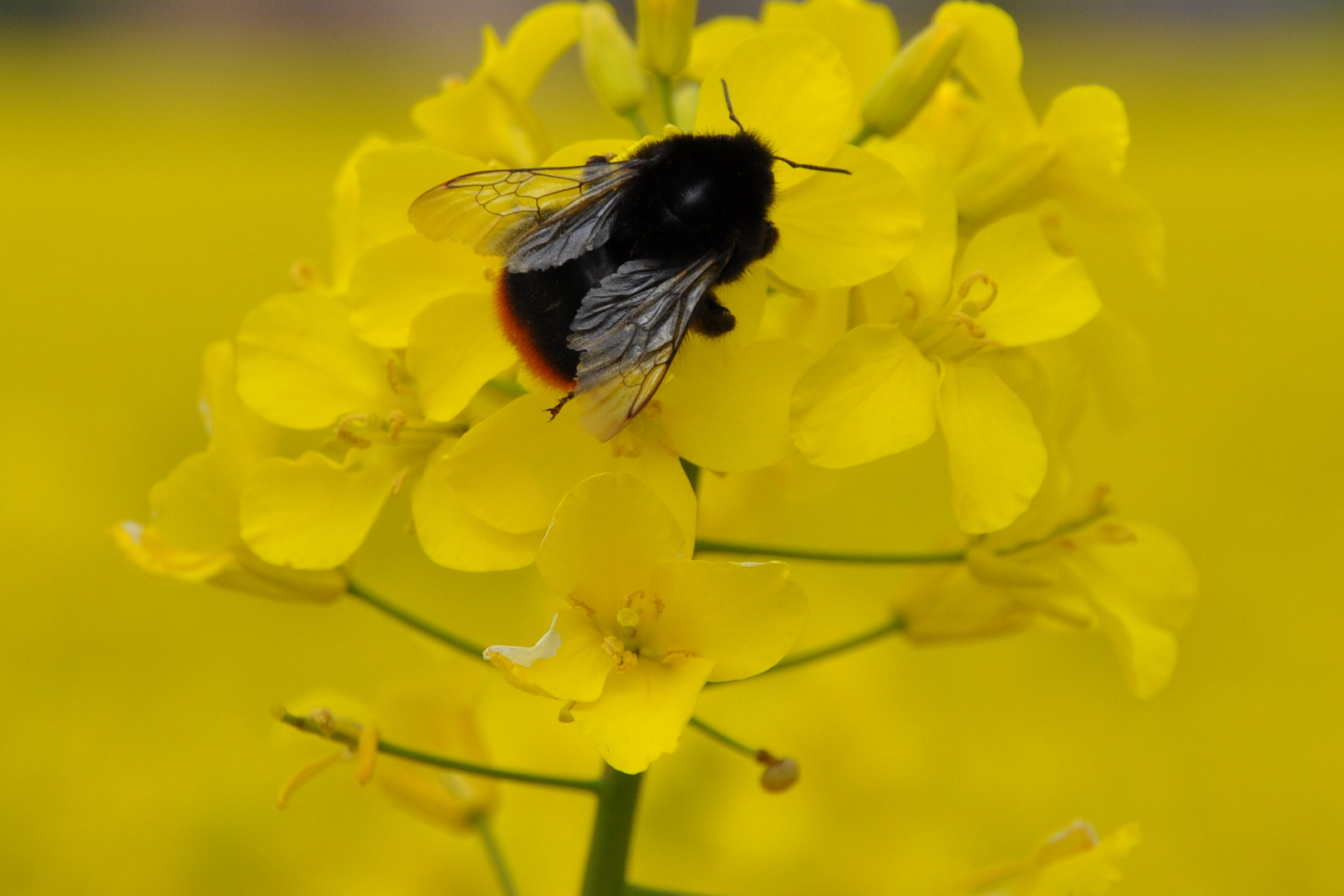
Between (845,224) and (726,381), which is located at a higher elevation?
(845,224)

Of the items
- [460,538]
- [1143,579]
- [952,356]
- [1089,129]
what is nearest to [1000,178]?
[1089,129]

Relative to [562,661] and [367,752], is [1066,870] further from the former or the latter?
[367,752]

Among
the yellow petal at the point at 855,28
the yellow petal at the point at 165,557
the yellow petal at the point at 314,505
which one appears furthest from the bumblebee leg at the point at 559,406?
the yellow petal at the point at 855,28

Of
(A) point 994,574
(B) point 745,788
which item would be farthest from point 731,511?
(B) point 745,788

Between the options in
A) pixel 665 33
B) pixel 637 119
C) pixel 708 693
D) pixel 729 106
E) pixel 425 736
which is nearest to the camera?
pixel 729 106

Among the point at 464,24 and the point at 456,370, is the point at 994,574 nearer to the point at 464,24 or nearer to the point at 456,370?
the point at 456,370

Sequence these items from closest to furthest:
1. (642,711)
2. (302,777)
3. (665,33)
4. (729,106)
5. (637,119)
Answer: (642,711) < (729,106) < (302,777) < (665,33) < (637,119)

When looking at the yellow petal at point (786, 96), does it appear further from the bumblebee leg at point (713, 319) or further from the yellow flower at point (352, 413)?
the yellow flower at point (352, 413)
